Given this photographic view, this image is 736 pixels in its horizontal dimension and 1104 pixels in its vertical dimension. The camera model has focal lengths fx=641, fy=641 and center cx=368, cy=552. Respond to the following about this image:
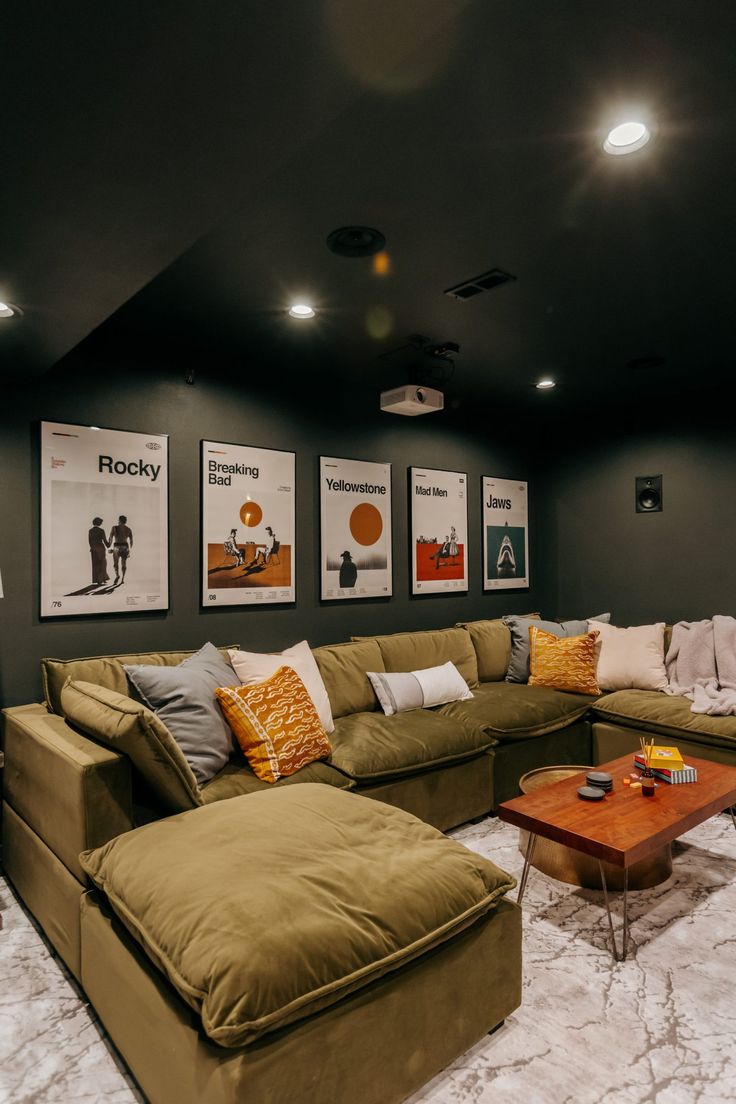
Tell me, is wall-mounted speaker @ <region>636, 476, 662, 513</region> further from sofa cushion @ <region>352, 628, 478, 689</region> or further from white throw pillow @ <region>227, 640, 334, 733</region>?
white throw pillow @ <region>227, 640, 334, 733</region>

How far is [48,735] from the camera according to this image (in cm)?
238

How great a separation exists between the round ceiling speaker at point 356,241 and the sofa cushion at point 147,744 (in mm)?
1770

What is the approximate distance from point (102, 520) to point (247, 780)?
151 cm

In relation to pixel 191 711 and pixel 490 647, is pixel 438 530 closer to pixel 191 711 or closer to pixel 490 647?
pixel 490 647

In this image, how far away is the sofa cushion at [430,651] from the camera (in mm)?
3987


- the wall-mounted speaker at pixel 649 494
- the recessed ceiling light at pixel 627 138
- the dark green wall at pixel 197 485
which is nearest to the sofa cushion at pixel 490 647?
the dark green wall at pixel 197 485

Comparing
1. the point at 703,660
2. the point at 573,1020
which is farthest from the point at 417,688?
the point at 573,1020

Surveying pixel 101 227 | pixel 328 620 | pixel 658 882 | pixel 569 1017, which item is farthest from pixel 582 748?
pixel 101 227

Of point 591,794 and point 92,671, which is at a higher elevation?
point 92,671

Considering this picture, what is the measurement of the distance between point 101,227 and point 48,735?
5.74 ft

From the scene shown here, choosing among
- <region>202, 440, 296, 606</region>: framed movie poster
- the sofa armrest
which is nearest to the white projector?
<region>202, 440, 296, 606</region>: framed movie poster

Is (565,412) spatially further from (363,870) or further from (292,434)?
(363,870)

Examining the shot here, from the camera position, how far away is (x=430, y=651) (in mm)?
4164

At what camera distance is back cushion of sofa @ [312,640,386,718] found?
357cm
